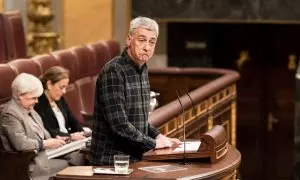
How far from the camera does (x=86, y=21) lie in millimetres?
9898

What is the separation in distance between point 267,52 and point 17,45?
3.39m

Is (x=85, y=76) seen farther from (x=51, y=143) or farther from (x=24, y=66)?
(x=51, y=143)

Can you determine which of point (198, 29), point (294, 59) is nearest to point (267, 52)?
point (294, 59)

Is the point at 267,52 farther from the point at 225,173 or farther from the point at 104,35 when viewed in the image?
the point at 225,173

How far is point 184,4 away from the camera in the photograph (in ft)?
31.4

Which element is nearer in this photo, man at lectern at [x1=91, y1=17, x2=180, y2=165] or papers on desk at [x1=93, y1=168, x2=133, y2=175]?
papers on desk at [x1=93, y1=168, x2=133, y2=175]

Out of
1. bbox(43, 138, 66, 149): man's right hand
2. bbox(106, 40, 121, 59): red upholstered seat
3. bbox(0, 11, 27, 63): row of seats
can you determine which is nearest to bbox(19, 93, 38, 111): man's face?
bbox(43, 138, 66, 149): man's right hand

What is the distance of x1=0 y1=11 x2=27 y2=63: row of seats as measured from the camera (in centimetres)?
809

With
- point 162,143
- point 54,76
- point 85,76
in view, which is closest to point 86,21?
point 85,76

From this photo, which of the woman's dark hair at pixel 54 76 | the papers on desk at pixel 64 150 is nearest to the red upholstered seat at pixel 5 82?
the woman's dark hair at pixel 54 76

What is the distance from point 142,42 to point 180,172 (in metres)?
0.59

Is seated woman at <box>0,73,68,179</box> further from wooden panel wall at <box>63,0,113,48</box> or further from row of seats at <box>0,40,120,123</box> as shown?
wooden panel wall at <box>63,0,113,48</box>

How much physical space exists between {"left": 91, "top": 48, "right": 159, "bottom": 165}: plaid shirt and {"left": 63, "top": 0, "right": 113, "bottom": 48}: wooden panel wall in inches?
240

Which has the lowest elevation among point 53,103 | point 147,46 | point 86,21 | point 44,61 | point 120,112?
point 86,21
